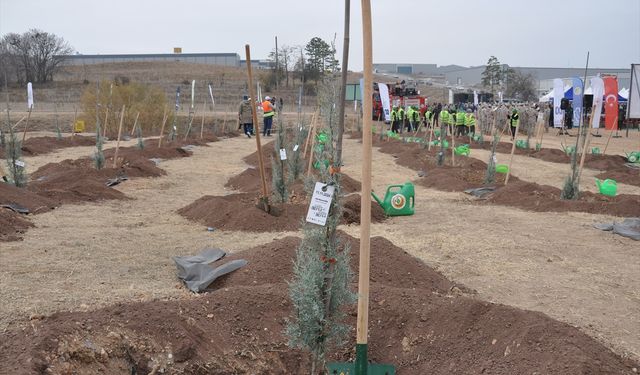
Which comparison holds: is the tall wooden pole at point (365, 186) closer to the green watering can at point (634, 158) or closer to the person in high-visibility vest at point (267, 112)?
the green watering can at point (634, 158)

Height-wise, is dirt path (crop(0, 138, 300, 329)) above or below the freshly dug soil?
below

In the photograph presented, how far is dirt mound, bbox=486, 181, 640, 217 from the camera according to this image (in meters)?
9.34

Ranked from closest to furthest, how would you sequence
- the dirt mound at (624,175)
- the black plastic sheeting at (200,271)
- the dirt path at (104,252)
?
1. the dirt path at (104,252)
2. the black plastic sheeting at (200,271)
3. the dirt mound at (624,175)

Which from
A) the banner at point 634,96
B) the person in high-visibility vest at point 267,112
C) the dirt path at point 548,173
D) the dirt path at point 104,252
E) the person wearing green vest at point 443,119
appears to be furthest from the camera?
the person in high-visibility vest at point 267,112

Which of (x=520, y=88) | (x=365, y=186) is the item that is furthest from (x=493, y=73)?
(x=365, y=186)

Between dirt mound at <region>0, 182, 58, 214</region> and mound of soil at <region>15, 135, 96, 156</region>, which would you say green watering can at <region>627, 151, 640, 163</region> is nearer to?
dirt mound at <region>0, 182, 58, 214</region>

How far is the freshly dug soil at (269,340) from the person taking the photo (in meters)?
3.37

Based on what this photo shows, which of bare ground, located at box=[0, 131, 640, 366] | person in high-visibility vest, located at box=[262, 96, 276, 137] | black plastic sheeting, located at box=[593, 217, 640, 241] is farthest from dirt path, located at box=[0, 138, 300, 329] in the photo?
person in high-visibility vest, located at box=[262, 96, 276, 137]

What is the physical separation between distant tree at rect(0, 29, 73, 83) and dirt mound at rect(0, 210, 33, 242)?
166ft

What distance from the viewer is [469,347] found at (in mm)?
3732

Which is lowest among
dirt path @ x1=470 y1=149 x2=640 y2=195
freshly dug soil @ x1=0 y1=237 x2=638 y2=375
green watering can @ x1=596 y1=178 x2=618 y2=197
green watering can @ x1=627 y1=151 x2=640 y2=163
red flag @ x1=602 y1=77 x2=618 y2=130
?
dirt path @ x1=470 y1=149 x2=640 y2=195

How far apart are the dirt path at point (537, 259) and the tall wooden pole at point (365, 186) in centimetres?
190

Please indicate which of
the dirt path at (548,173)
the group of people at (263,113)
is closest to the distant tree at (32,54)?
the group of people at (263,113)

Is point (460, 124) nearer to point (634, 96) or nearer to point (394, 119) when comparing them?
point (394, 119)
